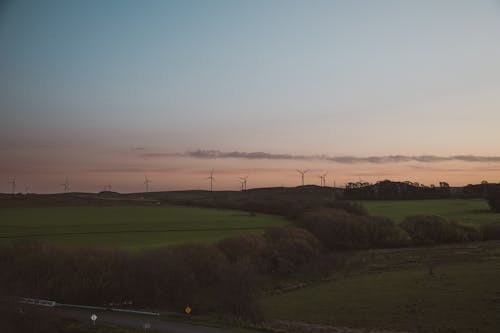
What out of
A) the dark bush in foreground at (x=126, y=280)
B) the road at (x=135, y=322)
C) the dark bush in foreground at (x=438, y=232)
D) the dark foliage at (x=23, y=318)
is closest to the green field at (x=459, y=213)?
the dark bush in foreground at (x=438, y=232)

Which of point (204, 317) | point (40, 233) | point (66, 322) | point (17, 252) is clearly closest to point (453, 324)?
point (204, 317)

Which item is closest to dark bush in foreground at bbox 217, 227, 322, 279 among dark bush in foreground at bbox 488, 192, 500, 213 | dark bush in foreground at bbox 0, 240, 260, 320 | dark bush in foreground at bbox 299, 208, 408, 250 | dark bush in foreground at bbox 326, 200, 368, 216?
dark bush in foreground at bbox 299, 208, 408, 250

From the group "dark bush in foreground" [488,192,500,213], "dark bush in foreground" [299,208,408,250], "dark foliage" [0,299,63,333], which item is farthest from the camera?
"dark bush in foreground" [488,192,500,213]

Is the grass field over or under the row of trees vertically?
under

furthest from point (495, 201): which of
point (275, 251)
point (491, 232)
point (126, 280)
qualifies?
point (126, 280)

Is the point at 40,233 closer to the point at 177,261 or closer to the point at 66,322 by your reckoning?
the point at 177,261

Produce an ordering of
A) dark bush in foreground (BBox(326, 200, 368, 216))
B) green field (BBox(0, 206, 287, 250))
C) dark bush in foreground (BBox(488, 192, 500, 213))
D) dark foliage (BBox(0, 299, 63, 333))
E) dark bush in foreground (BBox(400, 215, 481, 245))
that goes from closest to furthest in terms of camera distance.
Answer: dark foliage (BBox(0, 299, 63, 333)), green field (BBox(0, 206, 287, 250)), dark bush in foreground (BBox(400, 215, 481, 245)), dark bush in foreground (BBox(326, 200, 368, 216)), dark bush in foreground (BBox(488, 192, 500, 213))

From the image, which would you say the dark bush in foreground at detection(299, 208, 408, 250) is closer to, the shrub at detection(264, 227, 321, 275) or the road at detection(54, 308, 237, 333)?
the shrub at detection(264, 227, 321, 275)

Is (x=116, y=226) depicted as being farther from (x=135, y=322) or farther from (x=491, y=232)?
(x=491, y=232)
